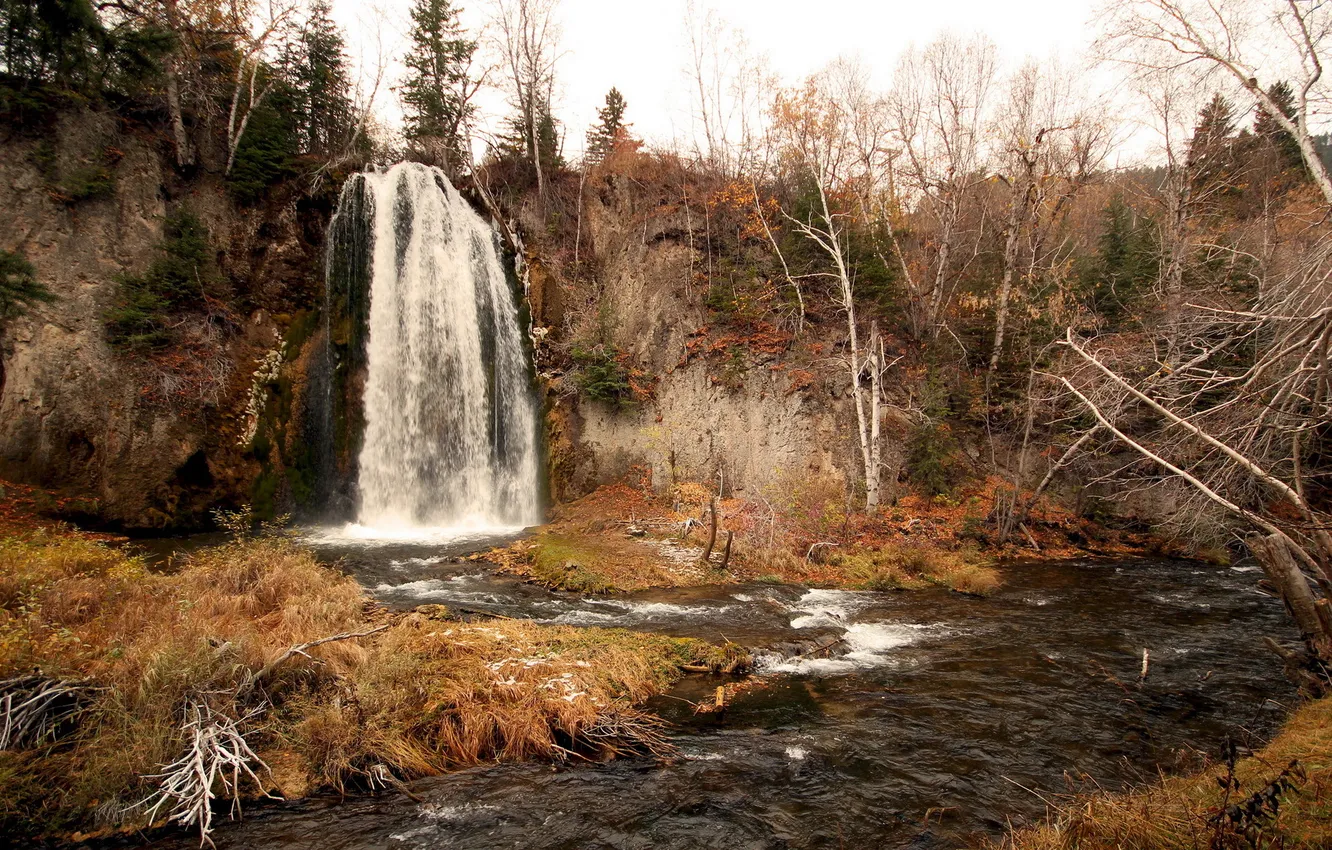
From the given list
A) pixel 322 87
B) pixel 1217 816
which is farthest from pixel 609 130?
pixel 1217 816

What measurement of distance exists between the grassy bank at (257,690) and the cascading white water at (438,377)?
362 inches

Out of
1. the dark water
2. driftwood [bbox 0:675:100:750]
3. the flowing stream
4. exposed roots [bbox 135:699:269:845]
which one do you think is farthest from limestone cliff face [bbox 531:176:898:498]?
driftwood [bbox 0:675:100:750]

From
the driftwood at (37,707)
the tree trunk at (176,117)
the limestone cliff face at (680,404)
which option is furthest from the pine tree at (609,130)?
the driftwood at (37,707)

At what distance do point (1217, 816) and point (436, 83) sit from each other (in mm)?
27569

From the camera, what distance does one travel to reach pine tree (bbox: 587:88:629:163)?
23750 mm

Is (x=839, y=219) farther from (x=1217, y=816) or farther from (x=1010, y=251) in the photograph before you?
(x=1217, y=816)

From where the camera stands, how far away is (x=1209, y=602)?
34.1 feet

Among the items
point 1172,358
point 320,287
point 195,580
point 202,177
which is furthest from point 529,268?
point 1172,358

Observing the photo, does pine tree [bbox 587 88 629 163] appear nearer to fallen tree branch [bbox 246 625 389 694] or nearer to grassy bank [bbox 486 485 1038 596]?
grassy bank [bbox 486 485 1038 596]

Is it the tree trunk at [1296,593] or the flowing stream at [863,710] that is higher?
the tree trunk at [1296,593]

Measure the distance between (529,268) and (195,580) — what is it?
48.8ft

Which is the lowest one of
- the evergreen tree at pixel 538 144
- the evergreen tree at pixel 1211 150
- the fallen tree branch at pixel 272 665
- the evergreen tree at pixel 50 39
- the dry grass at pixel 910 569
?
the dry grass at pixel 910 569

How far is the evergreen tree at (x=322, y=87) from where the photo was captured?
20297 mm

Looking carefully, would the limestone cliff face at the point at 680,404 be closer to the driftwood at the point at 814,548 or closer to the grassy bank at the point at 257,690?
the driftwood at the point at 814,548
